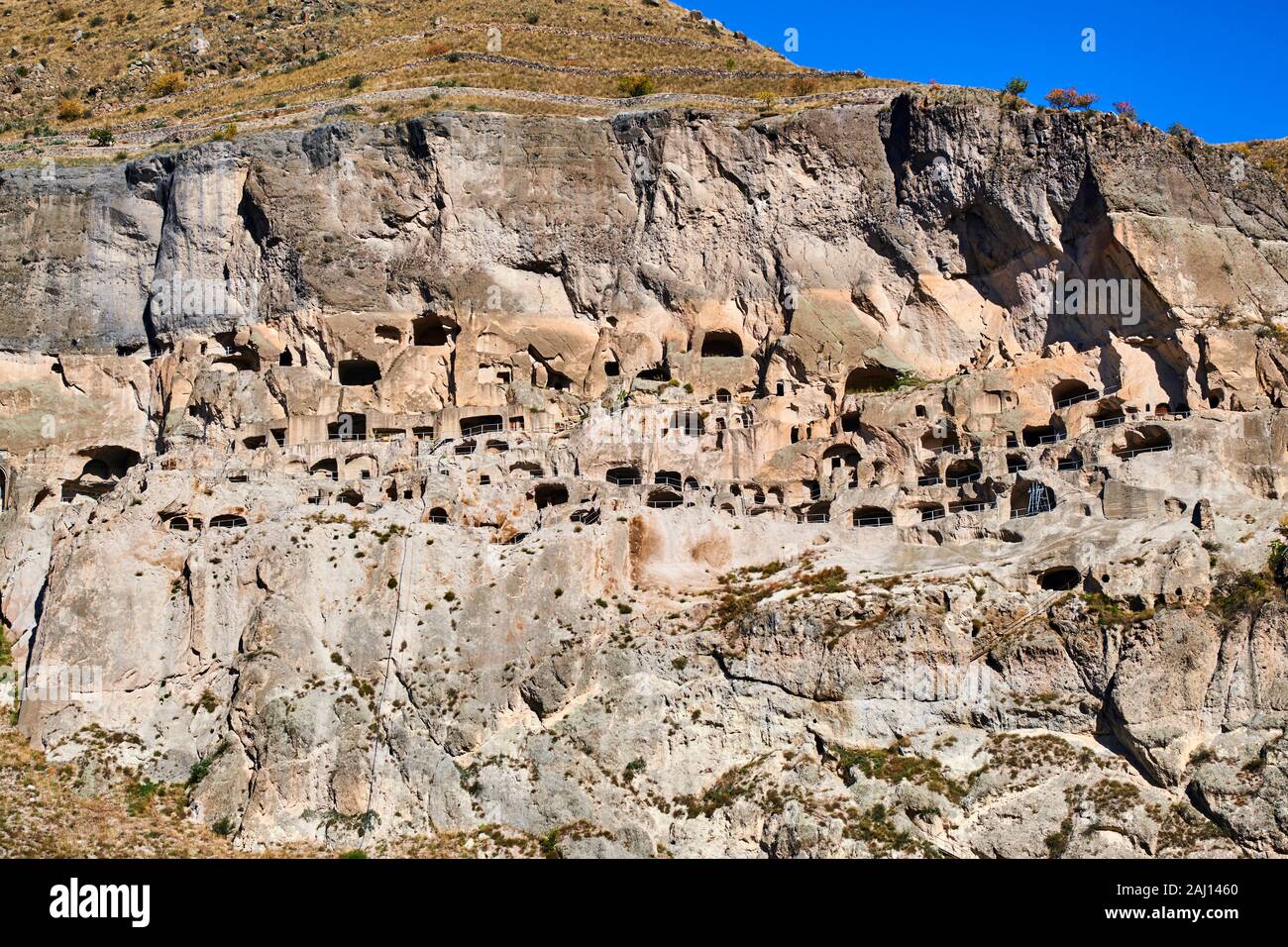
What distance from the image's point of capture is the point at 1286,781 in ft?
126

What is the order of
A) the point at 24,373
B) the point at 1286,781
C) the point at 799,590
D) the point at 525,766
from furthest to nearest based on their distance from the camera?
1. the point at 24,373
2. the point at 799,590
3. the point at 525,766
4. the point at 1286,781

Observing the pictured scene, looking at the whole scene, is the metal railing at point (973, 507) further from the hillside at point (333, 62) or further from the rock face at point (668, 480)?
the hillside at point (333, 62)

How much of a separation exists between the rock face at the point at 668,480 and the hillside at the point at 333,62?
848 cm

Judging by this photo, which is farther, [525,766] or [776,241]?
[776,241]

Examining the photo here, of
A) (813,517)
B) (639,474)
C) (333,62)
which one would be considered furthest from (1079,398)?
(333,62)

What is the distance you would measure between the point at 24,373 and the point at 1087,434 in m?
39.7

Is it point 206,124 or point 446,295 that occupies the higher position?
point 206,124

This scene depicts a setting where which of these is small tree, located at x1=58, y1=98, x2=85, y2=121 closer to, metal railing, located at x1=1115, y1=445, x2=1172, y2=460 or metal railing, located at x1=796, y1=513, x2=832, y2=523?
metal railing, located at x1=796, y1=513, x2=832, y2=523

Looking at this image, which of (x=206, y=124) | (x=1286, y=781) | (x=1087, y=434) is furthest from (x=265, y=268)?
(x=1286, y=781)

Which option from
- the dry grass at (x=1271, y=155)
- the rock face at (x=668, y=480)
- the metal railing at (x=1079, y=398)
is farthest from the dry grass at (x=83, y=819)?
the dry grass at (x=1271, y=155)

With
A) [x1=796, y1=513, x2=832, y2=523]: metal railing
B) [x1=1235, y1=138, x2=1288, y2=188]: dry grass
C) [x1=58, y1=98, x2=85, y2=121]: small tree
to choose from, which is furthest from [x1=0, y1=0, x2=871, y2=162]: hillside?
[x1=796, y1=513, x2=832, y2=523]: metal railing

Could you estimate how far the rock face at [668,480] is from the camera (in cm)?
4181

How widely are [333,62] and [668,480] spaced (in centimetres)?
4223

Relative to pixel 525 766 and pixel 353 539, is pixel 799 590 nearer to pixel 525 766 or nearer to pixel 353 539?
pixel 525 766
